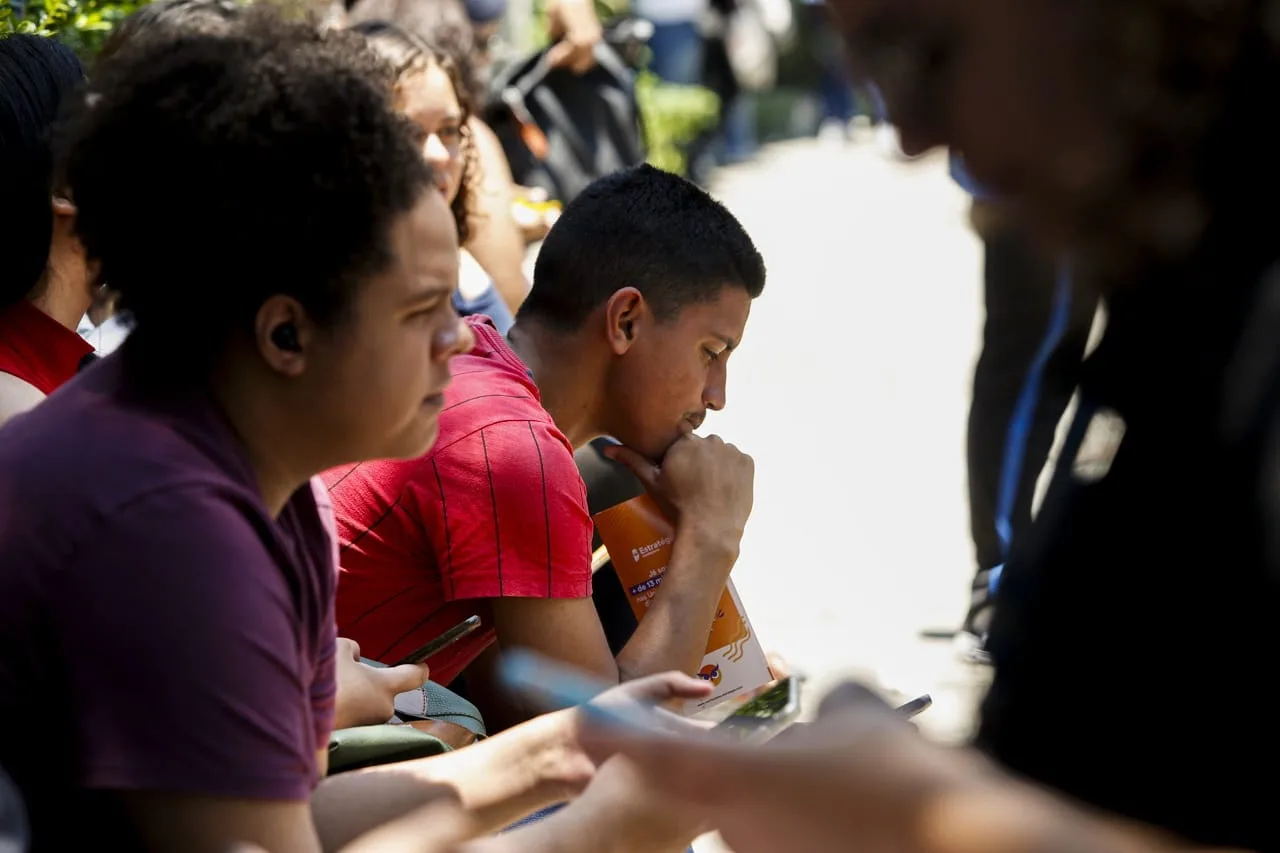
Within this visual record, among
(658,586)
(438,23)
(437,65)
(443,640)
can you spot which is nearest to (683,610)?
(658,586)

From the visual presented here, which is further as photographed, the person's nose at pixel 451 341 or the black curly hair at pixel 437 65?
the black curly hair at pixel 437 65

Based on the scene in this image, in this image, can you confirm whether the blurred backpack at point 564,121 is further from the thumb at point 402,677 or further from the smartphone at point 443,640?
the thumb at point 402,677

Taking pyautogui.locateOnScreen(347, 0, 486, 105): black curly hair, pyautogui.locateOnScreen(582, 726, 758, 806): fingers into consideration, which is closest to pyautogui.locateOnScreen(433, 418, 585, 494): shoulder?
pyautogui.locateOnScreen(582, 726, 758, 806): fingers

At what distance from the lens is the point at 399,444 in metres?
1.80

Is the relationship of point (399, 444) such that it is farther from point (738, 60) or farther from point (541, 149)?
point (738, 60)

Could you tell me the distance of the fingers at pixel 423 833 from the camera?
5.63ft

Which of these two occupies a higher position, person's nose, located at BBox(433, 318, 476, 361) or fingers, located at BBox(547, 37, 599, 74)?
person's nose, located at BBox(433, 318, 476, 361)

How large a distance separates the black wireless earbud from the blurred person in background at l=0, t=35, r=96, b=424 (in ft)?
2.77

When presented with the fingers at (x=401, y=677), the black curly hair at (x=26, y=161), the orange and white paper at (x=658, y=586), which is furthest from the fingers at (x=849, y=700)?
the black curly hair at (x=26, y=161)

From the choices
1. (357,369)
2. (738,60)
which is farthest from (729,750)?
(738,60)

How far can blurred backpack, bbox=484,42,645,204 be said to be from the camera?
6.69 meters

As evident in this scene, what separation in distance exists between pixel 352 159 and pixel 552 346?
1252 millimetres

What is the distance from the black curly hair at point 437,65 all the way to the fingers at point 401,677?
1.87m

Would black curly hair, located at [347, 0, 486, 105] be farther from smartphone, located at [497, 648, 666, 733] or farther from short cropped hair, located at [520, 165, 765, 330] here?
smartphone, located at [497, 648, 666, 733]
